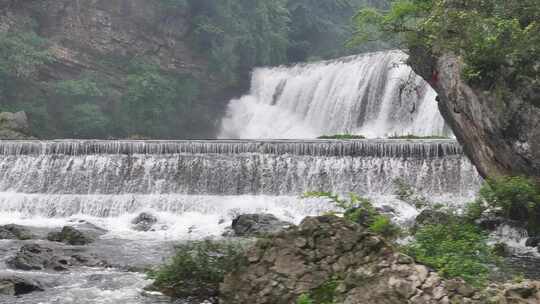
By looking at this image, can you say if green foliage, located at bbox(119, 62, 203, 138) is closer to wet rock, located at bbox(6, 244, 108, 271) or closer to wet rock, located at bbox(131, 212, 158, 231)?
wet rock, located at bbox(131, 212, 158, 231)

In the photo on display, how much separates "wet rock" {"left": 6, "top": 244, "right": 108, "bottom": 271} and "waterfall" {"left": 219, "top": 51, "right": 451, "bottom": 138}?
17905 millimetres

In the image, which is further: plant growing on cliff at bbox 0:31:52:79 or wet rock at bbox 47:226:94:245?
plant growing on cliff at bbox 0:31:52:79

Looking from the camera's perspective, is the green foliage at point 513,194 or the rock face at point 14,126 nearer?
the green foliage at point 513,194

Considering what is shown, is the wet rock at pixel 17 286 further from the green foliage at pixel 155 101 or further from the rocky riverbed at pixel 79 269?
the green foliage at pixel 155 101

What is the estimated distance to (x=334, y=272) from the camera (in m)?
7.08

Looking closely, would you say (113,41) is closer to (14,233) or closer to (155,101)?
(155,101)

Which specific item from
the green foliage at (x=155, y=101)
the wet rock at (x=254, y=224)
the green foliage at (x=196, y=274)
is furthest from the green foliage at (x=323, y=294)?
the green foliage at (x=155, y=101)

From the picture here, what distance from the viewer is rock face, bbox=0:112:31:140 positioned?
98.9 feet

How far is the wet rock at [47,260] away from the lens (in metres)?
12.4

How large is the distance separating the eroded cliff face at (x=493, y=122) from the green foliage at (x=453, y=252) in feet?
10.6

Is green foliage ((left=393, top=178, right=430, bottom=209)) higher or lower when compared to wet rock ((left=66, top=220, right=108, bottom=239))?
higher

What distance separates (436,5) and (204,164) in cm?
1073

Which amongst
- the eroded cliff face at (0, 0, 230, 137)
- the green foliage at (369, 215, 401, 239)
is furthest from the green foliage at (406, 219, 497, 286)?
the eroded cliff face at (0, 0, 230, 137)

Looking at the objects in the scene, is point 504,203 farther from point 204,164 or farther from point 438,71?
point 204,164
